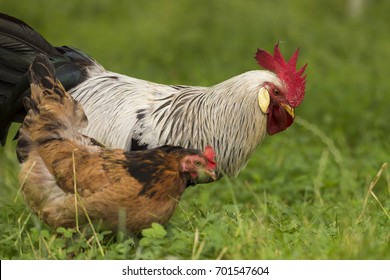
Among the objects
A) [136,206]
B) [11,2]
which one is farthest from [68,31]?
[136,206]

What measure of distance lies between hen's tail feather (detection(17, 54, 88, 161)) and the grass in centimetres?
49

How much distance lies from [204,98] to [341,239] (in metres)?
1.40

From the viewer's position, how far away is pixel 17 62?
612 cm

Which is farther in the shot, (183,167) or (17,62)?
(17,62)

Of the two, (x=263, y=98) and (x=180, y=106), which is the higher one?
(x=263, y=98)

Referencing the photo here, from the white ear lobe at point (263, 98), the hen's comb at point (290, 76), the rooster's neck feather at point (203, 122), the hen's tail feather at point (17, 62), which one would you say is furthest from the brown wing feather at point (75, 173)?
the hen's comb at point (290, 76)

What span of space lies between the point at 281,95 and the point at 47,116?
1.54 meters

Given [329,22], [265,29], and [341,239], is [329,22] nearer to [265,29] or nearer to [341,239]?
[265,29]

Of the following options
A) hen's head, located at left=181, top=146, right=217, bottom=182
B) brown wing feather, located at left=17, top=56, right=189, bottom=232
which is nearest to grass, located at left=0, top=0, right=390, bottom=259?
brown wing feather, located at left=17, top=56, right=189, bottom=232

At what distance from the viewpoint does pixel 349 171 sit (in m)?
7.91

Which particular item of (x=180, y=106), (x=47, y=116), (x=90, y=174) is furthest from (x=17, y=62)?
(x=90, y=174)

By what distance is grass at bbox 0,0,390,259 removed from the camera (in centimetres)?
496

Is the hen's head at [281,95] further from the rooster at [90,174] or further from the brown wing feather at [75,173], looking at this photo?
the brown wing feather at [75,173]

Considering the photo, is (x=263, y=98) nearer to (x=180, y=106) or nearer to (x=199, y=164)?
(x=180, y=106)
